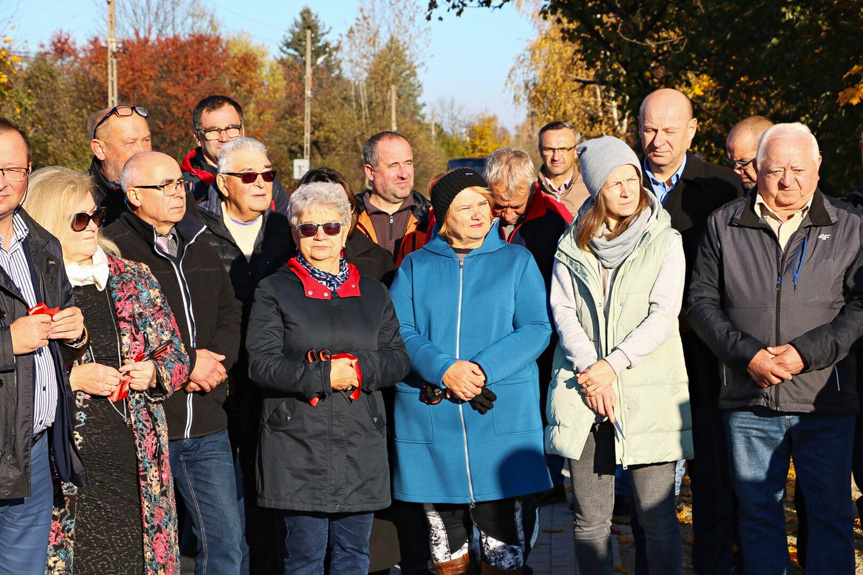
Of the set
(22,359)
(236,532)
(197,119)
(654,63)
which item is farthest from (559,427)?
(654,63)

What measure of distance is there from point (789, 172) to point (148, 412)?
311 cm

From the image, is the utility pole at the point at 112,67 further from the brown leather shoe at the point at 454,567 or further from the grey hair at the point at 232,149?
the brown leather shoe at the point at 454,567

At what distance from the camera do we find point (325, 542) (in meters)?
4.45

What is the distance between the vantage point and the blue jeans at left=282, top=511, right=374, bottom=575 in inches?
172

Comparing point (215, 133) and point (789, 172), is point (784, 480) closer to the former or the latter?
point (789, 172)

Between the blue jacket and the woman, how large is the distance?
15 centimetres

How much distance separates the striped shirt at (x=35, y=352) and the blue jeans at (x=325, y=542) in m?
1.26

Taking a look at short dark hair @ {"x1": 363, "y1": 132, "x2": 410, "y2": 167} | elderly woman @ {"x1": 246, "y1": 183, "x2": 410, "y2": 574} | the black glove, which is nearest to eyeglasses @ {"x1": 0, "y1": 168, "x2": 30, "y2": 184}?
elderly woman @ {"x1": 246, "y1": 183, "x2": 410, "y2": 574}

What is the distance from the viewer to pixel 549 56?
32250 mm

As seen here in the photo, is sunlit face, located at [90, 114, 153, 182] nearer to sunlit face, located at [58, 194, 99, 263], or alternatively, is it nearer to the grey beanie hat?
sunlit face, located at [58, 194, 99, 263]

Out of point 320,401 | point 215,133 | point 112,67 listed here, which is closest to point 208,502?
point 320,401

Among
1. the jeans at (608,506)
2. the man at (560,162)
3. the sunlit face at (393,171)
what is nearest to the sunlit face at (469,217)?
the jeans at (608,506)

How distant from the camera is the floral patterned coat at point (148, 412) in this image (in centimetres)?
392

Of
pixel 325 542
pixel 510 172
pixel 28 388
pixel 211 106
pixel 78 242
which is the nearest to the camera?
pixel 28 388
